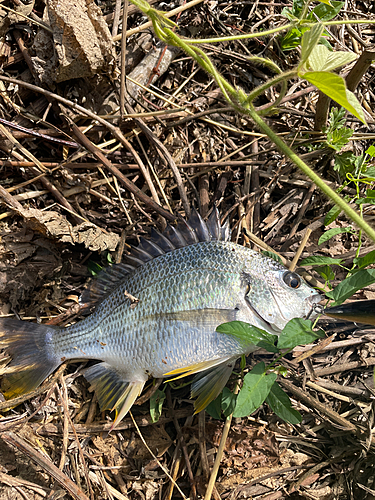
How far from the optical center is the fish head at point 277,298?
7.75ft

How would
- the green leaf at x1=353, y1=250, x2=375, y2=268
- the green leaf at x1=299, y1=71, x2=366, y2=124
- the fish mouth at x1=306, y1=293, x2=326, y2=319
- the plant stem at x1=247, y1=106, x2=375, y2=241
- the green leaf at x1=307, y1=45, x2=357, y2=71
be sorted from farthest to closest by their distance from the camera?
1. the fish mouth at x1=306, y1=293, x2=326, y2=319
2. the green leaf at x1=353, y1=250, x2=375, y2=268
3. the plant stem at x1=247, y1=106, x2=375, y2=241
4. the green leaf at x1=307, y1=45, x2=357, y2=71
5. the green leaf at x1=299, y1=71, x2=366, y2=124

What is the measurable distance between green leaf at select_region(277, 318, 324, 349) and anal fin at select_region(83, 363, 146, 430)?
114 centimetres

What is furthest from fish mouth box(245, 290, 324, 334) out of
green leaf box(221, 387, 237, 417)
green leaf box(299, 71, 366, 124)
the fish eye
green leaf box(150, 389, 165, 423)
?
green leaf box(299, 71, 366, 124)

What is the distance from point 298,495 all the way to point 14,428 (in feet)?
6.73

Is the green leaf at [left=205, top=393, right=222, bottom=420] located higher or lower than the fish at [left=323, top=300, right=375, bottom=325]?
lower

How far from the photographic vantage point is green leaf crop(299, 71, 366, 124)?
124 cm

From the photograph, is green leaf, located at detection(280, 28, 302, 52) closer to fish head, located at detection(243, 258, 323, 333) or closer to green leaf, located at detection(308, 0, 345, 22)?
green leaf, located at detection(308, 0, 345, 22)

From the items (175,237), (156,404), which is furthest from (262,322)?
(156,404)

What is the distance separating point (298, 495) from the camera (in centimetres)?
262

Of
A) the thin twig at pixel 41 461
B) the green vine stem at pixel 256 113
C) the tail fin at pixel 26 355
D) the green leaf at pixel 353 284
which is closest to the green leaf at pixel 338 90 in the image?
the green vine stem at pixel 256 113

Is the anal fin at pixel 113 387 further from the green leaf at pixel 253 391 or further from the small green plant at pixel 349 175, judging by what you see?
the small green plant at pixel 349 175

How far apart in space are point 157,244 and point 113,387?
1069 millimetres

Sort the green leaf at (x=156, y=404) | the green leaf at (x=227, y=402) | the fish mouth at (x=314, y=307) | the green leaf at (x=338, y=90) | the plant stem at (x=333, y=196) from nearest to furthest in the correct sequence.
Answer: the green leaf at (x=338, y=90)
the plant stem at (x=333, y=196)
the fish mouth at (x=314, y=307)
the green leaf at (x=227, y=402)
the green leaf at (x=156, y=404)

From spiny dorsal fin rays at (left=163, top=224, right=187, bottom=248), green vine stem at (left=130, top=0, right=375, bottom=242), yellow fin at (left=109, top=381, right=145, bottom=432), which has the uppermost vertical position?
green vine stem at (left=130, top=0, right=375, bottom=242)
